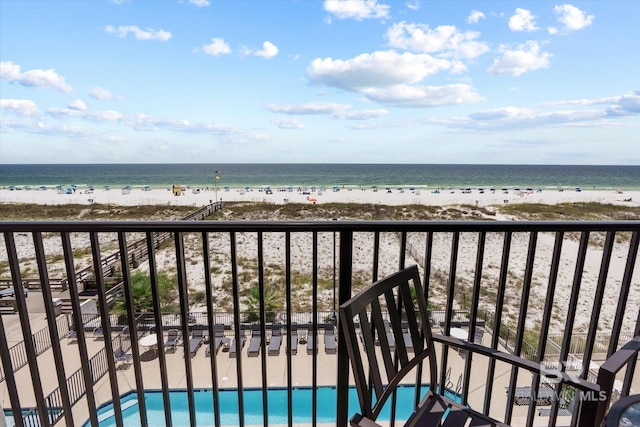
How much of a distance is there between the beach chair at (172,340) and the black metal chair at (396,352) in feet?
20.8

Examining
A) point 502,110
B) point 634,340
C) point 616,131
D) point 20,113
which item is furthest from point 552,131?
point 20,113

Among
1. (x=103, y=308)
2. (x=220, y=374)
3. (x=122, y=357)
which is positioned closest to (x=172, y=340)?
(x=122, y=357)

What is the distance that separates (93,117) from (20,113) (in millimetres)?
6055

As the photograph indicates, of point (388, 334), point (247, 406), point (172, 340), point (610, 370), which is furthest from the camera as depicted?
point (172, 340)

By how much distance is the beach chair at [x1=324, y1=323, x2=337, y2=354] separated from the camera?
6.44 meters

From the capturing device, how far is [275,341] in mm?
7082

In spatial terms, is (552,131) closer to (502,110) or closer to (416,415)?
(502,110)

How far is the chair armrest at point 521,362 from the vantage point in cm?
109

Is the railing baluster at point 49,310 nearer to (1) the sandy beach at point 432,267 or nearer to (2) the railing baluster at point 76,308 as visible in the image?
(2) the railing baluster at point 76,308

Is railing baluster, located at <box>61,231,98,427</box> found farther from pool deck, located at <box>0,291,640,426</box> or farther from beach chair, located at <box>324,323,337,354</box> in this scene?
beach chair, located at <box>324,323,337,354</box>

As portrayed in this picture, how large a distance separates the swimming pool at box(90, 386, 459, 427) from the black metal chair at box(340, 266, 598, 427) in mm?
4236

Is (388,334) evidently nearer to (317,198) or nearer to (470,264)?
(470,264)

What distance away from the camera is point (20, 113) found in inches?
1184

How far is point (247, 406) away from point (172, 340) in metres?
2.33
